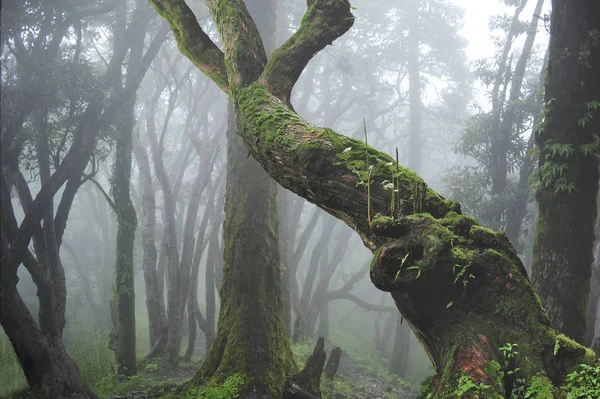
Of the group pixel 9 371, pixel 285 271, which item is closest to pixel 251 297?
pixel 9 371

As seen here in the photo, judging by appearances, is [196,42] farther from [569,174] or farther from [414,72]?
[414,72]

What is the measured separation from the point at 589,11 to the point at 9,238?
8433 mm

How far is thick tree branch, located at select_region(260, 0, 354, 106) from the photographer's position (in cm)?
491

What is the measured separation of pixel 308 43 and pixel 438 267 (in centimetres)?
302

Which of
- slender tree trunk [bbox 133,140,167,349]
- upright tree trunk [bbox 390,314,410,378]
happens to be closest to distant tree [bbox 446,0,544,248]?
upright tree trunk [bbox 390,314,410,378]

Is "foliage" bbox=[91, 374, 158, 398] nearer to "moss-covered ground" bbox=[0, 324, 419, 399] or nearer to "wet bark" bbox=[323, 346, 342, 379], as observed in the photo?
"moss-covered ground" bbox=[0, 324, 419, 399]

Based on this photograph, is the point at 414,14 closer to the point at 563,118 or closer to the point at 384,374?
the point at 384,374

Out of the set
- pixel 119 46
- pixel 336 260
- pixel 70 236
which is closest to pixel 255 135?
pixel 119 46

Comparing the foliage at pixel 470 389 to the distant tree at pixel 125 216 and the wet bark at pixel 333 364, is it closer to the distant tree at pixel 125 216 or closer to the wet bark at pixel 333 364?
the wet bark at pixel 333 364

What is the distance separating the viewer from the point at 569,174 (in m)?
5.78

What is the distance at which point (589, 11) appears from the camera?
577cm

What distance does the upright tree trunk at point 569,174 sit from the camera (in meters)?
5.52

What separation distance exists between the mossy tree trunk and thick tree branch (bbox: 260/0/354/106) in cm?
96

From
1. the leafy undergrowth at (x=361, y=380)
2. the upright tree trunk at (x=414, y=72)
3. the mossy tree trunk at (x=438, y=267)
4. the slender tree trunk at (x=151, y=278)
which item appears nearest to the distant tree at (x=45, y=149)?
the slender tree trunk at (x=151, y=278)
